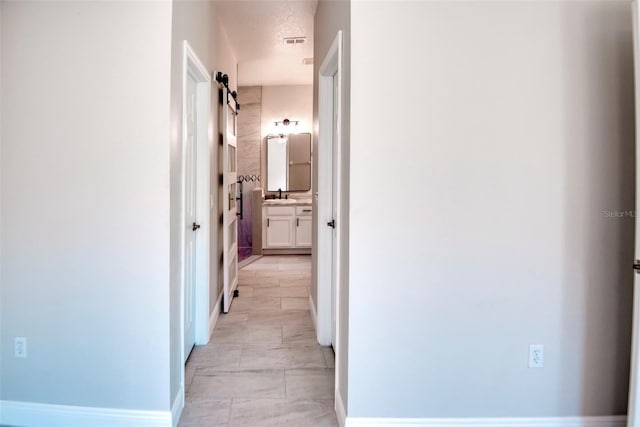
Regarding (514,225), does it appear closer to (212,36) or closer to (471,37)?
(471,37)

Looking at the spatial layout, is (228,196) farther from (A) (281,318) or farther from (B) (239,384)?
(B) (239,384)

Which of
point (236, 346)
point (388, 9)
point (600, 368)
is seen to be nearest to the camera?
point (388, 9)

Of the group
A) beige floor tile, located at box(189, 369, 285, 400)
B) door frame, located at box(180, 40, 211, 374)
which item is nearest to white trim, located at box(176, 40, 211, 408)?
door frame, located at box(180, 40, 211, 374)

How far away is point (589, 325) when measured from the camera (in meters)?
2.17

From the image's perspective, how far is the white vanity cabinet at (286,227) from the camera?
6.82 meters

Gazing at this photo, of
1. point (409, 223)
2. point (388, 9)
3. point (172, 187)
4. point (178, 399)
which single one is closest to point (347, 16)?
point (388, 9)

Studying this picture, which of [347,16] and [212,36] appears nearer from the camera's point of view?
[347,16]

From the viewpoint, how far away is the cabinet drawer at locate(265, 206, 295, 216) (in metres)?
6.79

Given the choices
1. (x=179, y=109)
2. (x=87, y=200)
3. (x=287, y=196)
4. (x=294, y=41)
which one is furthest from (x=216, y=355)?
(x=287, y=196)

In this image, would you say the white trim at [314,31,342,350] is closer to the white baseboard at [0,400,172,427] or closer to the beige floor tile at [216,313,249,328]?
the beige floor tile at [216,313,249,328]

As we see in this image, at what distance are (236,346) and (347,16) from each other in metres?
2.35

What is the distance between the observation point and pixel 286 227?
270 inches

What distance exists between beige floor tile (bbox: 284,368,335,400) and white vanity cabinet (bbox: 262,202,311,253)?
4.02m

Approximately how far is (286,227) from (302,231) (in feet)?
0.84
